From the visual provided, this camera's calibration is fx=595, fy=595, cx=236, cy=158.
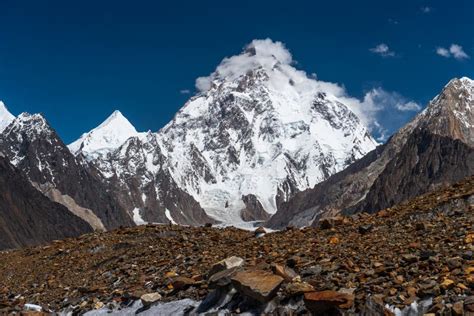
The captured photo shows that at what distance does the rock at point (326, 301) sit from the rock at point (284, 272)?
139cm

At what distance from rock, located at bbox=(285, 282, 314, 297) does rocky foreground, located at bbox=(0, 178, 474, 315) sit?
20 mm

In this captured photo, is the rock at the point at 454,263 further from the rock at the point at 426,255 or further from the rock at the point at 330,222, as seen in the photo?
the rock at the point at 330,222

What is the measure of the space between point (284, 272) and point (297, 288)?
3.09 feet

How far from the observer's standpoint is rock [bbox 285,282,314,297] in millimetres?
11555

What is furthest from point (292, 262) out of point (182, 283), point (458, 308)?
point (458, 308)

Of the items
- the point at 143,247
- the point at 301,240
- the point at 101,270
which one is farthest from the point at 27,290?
the point at 301,240

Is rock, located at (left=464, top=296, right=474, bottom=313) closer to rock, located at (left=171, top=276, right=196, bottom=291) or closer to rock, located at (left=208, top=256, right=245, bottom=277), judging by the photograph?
rock, located at (left=208, top=256, right=245, bottom=277)

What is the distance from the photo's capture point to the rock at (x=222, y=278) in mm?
12844

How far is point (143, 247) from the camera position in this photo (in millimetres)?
20297

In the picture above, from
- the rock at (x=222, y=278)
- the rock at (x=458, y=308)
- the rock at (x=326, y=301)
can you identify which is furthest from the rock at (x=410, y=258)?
the rock at (x=222, y=278)

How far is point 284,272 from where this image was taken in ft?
41.3

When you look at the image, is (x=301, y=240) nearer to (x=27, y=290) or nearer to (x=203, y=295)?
(x=203, y=295)

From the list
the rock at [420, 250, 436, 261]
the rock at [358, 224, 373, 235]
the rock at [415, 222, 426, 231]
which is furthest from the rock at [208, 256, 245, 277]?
the rock at [415, 222, 426, 231]

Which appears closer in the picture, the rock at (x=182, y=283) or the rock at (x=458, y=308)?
the rock at (x=458, y=308)
